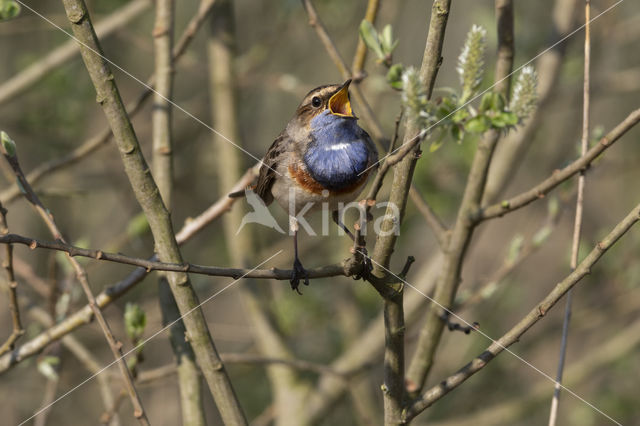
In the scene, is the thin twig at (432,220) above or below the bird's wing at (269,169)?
below

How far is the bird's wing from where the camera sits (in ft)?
12.2

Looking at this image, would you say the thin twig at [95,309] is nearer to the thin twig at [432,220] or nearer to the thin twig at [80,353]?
the thin twig at [80,353]

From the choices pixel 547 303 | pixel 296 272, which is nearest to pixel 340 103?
pixel 296 272

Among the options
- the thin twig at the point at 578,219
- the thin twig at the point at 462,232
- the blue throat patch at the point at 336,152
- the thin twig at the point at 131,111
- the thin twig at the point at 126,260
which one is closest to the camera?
the thin twig at the point at 126,260

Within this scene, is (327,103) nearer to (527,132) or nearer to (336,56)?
(336,56)

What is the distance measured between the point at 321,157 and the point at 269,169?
392 millimetres

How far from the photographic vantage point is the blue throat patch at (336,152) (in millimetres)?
3396

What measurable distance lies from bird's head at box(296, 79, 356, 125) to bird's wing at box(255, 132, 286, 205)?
Answer: 19cm

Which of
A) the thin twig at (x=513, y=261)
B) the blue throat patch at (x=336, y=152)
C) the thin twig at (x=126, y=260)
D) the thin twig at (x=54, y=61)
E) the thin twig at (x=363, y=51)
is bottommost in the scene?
the thin twig at (x=126, y=260)

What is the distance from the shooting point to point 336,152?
11.4 feet

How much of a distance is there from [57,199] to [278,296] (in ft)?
7.53

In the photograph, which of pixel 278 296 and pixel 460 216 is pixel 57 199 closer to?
pixel 278 296

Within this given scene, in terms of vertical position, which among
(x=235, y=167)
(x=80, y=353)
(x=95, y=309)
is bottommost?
(x=95, y=309)

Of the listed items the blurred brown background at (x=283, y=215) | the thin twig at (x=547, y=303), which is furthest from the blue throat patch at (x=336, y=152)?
the blurred brown background at (x=283, y=215)
